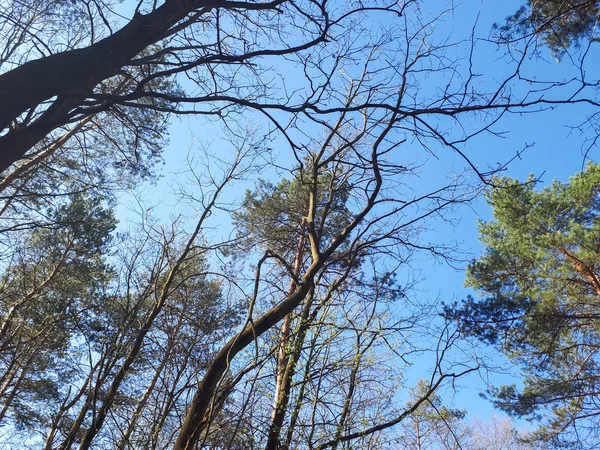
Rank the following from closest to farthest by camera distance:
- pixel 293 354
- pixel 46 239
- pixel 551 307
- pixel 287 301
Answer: pixel 287 301 < pixel 293 354 < pixel 551 307 < pixel 46 239

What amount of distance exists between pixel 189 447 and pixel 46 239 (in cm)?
1004

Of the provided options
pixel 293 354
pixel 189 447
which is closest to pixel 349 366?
pixel 293 354

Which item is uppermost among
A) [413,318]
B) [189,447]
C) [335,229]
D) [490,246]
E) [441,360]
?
[490,246]

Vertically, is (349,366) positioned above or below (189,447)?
above

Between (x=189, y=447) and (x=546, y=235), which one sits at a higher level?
(x=546, y=235)

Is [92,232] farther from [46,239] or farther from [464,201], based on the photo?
[464,201]

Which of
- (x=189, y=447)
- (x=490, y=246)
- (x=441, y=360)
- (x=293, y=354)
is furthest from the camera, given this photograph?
(x=490, y=246)

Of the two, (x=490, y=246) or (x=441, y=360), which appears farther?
(x=490, y=246)

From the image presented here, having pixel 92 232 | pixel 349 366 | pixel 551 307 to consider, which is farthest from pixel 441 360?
pixel 92 232

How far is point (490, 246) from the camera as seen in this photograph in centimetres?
1173

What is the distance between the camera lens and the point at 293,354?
4.12 m

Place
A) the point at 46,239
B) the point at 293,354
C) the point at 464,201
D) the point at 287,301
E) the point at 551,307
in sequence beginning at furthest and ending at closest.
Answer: the point at 46,239 → the point at 551,307 → the point at 464,201 → the point at 293,354 → the point at 287,301

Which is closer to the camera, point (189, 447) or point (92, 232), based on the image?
point (189, 447)

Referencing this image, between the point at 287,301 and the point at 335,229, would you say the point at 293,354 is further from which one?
the point at 335,229
